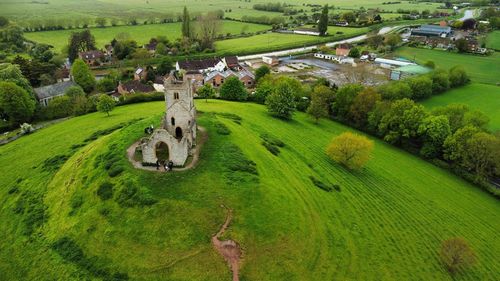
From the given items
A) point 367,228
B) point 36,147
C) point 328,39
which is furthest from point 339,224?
point 328,39

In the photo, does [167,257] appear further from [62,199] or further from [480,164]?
[480,164]

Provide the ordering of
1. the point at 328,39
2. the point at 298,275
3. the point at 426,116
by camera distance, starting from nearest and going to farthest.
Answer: the point at 298,275 → the point at 426,116 → the point at 328,39

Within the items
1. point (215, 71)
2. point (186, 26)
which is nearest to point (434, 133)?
point (215, 71)

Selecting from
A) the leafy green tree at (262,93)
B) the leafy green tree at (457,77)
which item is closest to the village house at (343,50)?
the leafy green tree at (457,77)

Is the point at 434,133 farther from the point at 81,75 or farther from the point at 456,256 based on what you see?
the point at 81,75

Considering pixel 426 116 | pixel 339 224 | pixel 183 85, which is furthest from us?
pixel 426 116

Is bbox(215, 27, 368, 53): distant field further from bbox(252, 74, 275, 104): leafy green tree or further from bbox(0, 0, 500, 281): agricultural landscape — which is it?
bbox(252, 74, 275, 104): leafy green tree

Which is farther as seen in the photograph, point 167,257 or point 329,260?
point 329,260
